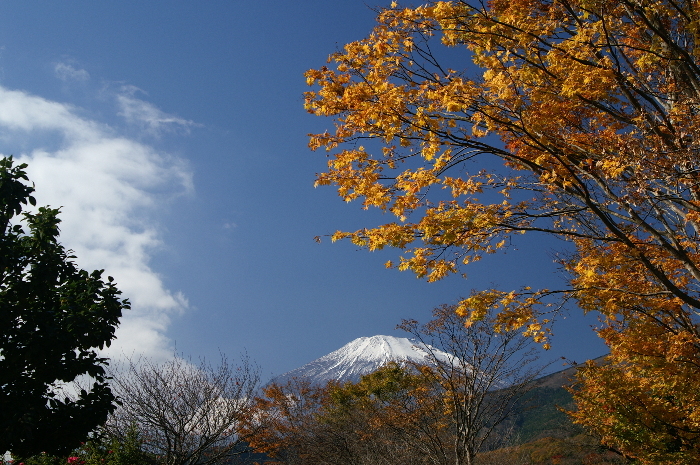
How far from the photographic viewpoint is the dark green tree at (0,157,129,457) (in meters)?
7.04

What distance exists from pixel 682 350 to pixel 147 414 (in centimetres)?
1115

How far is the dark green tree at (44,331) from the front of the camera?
7035 mm

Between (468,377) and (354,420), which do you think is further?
(354,420)

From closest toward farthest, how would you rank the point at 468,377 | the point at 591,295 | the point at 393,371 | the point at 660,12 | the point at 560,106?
1. the point at 660,12
2. the point at 560,106
3. the point at 591,295
4. the point at 468,377
5. the point at 393,371

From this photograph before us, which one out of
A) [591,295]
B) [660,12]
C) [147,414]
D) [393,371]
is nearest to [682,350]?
[591,295]

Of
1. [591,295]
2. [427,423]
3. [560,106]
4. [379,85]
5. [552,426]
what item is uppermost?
[379,85]

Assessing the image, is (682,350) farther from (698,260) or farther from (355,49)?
(355,49)

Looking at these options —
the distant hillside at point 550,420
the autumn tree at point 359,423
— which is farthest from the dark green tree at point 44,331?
the distant hillside at point 550,420

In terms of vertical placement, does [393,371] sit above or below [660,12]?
below

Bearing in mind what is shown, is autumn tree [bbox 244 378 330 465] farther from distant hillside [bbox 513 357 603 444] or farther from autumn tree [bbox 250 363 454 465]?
distant hillside [bbox 513 357 603 444]

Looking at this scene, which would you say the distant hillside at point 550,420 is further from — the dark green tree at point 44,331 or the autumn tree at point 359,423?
the dark green tree at point 44,331

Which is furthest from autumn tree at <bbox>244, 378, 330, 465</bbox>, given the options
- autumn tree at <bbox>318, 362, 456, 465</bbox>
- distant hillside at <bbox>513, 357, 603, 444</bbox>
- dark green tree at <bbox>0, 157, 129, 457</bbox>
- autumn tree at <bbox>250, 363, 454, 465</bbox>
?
distant hillside at <bbox>513, 357, 603, 444</bbox>

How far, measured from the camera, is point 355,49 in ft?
18.9

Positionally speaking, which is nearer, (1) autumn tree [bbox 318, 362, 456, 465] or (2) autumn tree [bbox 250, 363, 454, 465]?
(1) autumn tree [bbox 318, 362, 456, 465]
